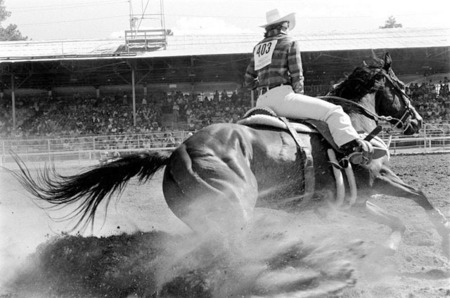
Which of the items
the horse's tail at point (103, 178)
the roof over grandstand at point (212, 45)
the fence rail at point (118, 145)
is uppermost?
the roof over grandstand at point (212, 45)

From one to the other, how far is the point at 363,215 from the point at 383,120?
3.41 ft

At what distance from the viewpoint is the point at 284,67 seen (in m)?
5.02

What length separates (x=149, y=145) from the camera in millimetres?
17922

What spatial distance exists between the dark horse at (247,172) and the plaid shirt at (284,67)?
19.4 inches

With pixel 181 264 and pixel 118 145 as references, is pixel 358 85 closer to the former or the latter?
pixel 181 264

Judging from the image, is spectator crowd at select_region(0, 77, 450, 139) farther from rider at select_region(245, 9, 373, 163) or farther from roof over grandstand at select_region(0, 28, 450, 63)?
rider at select_region(245, 9, 373, 163)

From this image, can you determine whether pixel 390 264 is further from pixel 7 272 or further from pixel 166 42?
pixel 166 42

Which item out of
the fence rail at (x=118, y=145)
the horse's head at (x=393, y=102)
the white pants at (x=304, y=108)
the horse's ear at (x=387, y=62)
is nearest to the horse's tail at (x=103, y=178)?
the white pants at (x=304, y=108)

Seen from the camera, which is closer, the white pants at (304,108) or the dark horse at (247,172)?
the dark horse at (247,172)

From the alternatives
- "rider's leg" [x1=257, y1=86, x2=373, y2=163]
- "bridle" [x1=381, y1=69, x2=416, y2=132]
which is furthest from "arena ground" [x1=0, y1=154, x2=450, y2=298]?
"bridle" [x1=381, y1=69, x2=416, y2=132]

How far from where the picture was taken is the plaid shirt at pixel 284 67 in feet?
16.2

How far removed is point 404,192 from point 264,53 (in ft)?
6.16

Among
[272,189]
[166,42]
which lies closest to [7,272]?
[272,189]

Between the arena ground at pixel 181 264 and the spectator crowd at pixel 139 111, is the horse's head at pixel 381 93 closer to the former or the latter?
the arena ground at pixel 181 264
